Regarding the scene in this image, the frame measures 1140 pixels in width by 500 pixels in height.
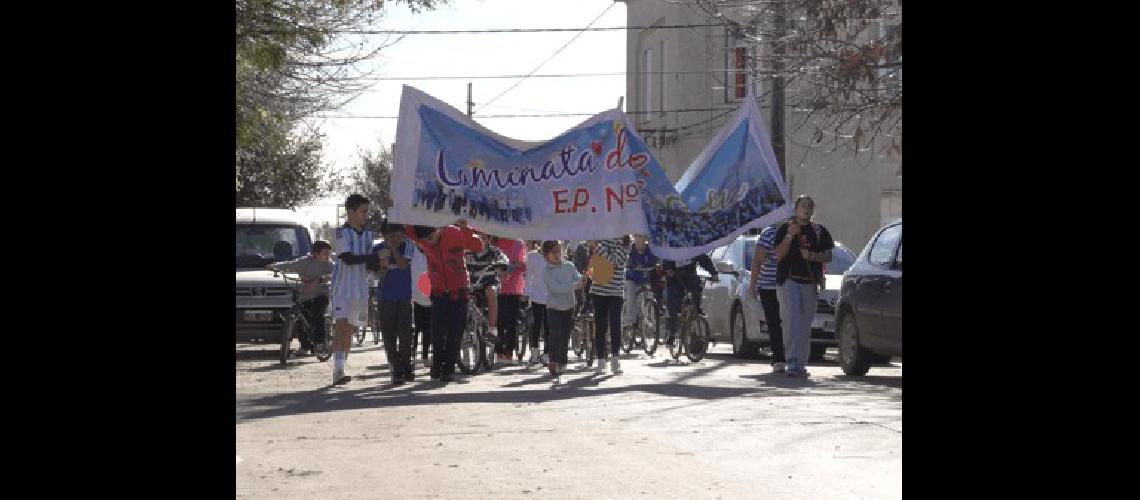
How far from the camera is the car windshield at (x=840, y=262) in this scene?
21.6 meters

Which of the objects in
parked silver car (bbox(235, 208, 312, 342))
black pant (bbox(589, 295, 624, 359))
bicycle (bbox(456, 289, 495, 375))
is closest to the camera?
bicycle (bbox(456, 289, 495, 375))

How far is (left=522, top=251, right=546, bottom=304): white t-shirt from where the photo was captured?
20250 millimetres

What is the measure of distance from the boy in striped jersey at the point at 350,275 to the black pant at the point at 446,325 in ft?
2.20

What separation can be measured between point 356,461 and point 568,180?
785 cm

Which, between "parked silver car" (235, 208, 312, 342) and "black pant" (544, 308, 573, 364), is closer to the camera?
"black pant" (544, 308, 573, 364)

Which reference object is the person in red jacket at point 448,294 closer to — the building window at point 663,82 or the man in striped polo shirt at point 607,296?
the man in striped polo shirt at point 607,296

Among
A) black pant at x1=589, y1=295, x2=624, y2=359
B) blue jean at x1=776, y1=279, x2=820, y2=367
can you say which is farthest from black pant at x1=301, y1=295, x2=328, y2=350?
blue jean at x1=776, y1=279, x2=820, y2=367

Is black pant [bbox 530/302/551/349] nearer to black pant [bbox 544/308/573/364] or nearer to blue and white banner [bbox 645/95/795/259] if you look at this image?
black pant [bbox 544/308/573/364]

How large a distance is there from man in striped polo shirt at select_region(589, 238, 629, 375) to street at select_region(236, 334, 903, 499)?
2.66 feet
